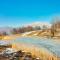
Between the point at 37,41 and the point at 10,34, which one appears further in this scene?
the point at 10,34

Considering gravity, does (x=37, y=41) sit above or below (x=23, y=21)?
below

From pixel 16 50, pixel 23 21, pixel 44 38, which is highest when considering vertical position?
pixel 23 21

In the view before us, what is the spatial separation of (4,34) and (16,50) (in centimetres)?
46

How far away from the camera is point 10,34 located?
382 cm

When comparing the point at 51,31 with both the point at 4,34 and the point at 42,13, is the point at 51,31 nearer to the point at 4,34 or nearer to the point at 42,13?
the point at 42,13

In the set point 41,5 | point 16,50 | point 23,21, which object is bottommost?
point 16,50

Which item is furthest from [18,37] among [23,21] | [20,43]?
[23,21]

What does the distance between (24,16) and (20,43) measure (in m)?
0.60

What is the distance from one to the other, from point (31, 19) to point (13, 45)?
0.69m

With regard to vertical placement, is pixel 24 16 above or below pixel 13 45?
above

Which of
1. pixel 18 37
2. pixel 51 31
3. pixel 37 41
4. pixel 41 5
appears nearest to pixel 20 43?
pixel 18 37

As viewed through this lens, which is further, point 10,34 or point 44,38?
point 10,34

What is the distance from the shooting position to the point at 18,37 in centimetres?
369

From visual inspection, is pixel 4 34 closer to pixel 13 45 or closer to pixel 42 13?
pixel 13 45
